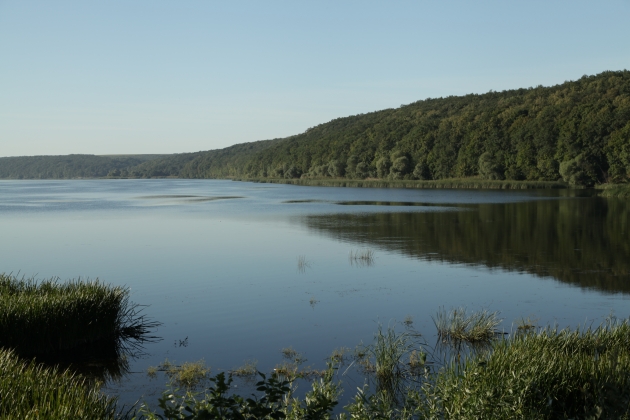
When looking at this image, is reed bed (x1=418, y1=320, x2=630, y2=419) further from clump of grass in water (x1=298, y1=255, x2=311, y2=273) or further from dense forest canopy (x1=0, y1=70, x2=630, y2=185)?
dense forest canopy (x1=0, y1=70, x2=630, y2=185)

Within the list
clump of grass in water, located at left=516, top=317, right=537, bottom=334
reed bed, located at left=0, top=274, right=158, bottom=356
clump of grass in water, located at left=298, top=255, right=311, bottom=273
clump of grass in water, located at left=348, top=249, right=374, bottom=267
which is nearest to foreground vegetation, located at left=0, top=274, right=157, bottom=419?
reed bed, located at left=0, top=274, right=158, bottom=356

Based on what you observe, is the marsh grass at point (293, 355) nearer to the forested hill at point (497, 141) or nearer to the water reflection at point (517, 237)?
the water reflection at point (517, 237)

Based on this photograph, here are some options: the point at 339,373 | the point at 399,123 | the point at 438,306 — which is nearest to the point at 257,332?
the point at 339,373

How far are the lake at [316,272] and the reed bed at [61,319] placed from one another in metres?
0.87

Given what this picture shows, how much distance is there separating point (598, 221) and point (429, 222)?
8947 mm

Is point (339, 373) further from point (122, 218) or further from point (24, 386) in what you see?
point (122, 218)

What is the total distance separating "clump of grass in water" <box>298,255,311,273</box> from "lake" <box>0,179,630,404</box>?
4cm

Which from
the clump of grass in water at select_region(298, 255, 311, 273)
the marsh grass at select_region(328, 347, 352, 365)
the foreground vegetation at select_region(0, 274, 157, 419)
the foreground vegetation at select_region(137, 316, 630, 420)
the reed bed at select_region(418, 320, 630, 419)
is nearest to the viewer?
the foreground vegetation at select_region(137, 316, 630, 420)

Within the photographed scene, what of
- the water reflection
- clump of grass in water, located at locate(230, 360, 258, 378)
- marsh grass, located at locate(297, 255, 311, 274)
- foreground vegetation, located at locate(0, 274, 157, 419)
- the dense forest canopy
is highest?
the dense forest canopy

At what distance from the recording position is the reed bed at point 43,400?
18.7ft

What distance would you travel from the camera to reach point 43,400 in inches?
241

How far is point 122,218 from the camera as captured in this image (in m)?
40.4

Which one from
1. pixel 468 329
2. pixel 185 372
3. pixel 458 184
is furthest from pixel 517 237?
pixel 458 184

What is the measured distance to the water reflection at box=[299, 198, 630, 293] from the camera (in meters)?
19.5
